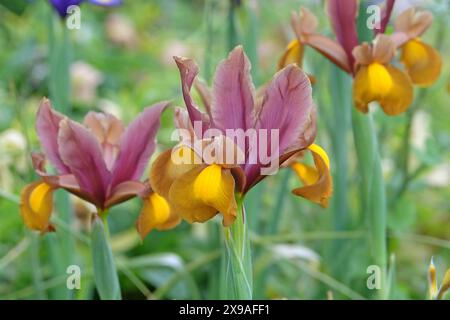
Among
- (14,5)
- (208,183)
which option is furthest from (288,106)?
(14,5)

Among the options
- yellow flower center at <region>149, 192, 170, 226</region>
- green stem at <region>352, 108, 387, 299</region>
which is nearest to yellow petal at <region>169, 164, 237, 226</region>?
yellow flower center at <region>149, 192, 170, 226</region>

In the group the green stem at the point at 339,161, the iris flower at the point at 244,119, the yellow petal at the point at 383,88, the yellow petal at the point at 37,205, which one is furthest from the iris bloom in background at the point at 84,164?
the green stem at the point at 339,161

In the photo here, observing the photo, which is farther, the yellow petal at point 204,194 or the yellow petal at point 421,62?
the yellow petal at point 421,62

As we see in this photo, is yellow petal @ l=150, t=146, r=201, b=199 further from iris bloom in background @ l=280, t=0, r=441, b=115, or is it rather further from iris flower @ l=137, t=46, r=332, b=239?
iris bloom in background @ l=280, t=0, r=441, b=115

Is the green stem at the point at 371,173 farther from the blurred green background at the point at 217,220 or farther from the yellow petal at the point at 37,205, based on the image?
the yellow petal at the point at 37,205

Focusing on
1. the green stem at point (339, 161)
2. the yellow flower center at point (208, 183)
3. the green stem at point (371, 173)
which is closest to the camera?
the yellow flower center at point (208, 183)

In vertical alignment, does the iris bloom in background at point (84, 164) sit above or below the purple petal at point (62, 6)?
below

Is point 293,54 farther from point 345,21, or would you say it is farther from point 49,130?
point 49,130
